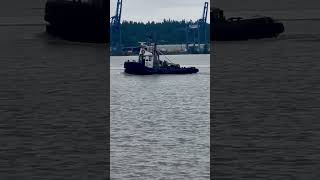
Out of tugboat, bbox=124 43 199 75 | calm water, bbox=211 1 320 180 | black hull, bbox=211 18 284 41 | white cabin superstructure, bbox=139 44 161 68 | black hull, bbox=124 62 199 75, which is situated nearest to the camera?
calm water, bbox=211 1 320 180

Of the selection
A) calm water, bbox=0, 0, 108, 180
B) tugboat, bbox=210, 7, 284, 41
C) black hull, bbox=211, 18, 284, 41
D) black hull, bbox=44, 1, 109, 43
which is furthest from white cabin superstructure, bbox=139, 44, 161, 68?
tugboat, bbox=210, 7, 284, 41

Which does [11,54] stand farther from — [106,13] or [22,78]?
[22,78]

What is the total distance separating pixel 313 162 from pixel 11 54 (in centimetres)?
5840

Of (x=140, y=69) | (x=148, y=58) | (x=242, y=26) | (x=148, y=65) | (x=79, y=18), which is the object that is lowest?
(x=140, y=69)

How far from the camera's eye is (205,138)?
21172 mm

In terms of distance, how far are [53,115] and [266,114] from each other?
6866 millimetres

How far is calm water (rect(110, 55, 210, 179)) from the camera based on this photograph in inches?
Result: 591

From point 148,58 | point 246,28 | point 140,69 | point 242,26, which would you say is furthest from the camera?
point 246,28

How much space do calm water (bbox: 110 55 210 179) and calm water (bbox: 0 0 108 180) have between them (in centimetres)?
57

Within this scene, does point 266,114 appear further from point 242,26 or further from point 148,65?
point 242,26

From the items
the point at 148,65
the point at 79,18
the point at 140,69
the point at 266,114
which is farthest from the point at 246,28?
the point at 266,114

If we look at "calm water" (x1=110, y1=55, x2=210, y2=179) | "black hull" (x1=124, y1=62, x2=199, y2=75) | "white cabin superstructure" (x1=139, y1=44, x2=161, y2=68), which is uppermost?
"white cabin superstructure" (x1=139, y1=44, x2=161, y2=68)

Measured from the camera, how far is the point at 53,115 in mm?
25516

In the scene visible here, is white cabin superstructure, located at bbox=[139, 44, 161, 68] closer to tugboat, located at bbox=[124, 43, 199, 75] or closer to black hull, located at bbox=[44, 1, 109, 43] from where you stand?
tugboat, located at bbox=[124, 43, 199, 75]
